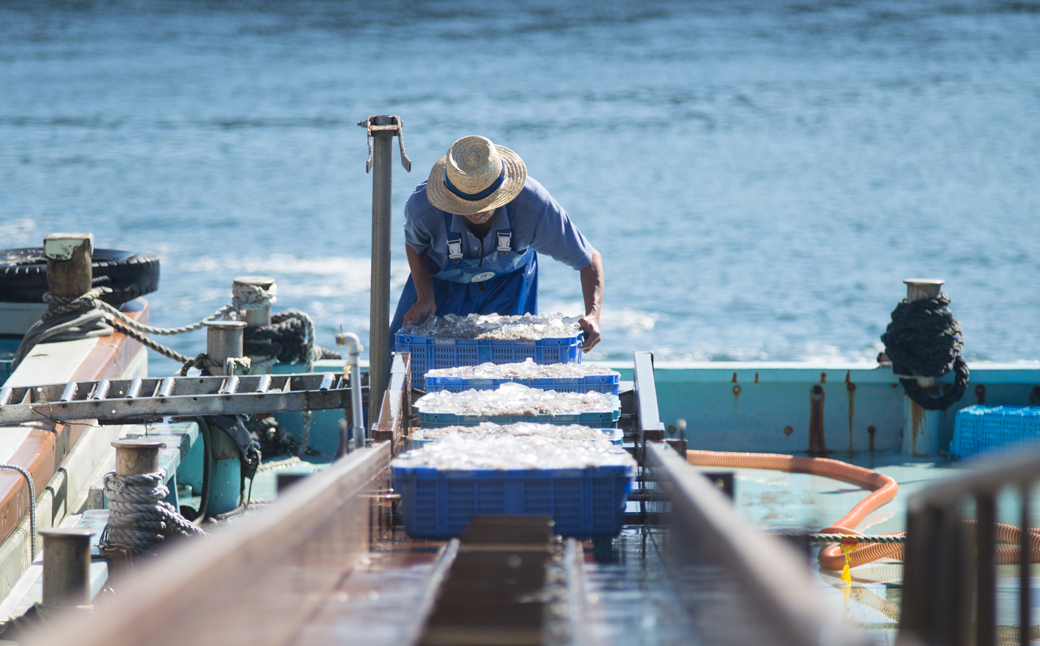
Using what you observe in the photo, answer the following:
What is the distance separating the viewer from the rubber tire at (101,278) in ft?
23.1

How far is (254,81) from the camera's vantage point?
4084 centimetres

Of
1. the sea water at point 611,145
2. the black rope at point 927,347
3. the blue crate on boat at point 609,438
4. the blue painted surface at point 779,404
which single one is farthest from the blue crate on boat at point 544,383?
the sea water at point 611,145

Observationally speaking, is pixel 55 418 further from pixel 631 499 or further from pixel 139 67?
pixel 139 67

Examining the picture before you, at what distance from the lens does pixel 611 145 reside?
111 feet

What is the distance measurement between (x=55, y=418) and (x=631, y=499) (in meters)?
3.04

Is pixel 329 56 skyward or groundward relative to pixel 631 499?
skyward

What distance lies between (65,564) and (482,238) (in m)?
2.38

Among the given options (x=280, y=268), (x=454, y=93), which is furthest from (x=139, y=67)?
(x=280, y=268)

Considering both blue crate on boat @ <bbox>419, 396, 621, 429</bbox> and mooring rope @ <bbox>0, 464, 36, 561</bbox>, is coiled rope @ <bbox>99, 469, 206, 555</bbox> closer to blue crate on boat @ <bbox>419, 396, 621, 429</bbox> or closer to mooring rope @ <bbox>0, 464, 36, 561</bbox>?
mooring rope @ <bbox>0, 464, 36, 561</bbox>

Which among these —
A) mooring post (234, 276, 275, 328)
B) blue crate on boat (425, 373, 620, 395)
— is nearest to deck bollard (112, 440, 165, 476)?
blue crate on boat (425, 373, 620, 395)

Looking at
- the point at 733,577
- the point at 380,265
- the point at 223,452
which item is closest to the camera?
the point at 733,577

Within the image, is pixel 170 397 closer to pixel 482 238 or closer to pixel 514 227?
pixel 482 238

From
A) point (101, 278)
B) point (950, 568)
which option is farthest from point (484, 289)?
point (950, 568)

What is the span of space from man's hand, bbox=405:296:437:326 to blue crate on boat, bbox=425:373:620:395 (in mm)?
1065
